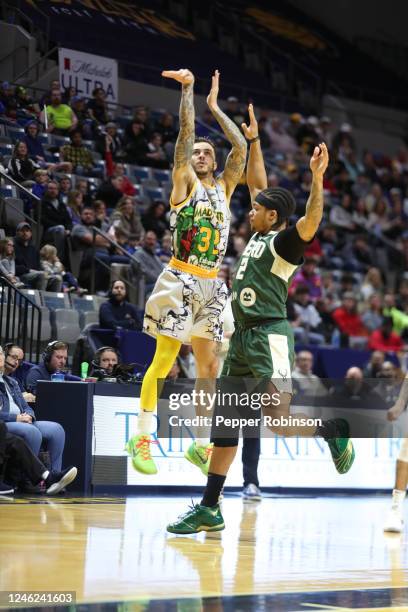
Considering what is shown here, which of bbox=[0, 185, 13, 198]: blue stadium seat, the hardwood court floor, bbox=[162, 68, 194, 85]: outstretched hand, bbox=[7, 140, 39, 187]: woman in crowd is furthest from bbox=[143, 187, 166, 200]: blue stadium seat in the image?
bbox=[162, 68, 194, 85]: outstretched hand

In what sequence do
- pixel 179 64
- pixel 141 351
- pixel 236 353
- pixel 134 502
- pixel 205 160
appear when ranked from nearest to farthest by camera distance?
pixel 236 353, pixel 205 160, pixel 134 502, pixel 141 351, pixel 179 64

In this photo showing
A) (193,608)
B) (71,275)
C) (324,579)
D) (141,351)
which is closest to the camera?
(193,608)

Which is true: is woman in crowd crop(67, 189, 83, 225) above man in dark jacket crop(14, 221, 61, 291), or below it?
above

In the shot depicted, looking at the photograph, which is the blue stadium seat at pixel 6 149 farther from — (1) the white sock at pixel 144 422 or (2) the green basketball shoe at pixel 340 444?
(2) the green basketball shoe at pixel 340 444

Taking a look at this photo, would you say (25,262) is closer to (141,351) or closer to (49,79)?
(141,351)

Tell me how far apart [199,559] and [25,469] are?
161 inches

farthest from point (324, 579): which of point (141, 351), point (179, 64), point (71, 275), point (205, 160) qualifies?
point (179, 64)

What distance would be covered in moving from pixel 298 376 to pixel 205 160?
24.0 feet

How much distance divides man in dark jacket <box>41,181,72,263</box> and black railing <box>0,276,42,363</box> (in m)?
1.39

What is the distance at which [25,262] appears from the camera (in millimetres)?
14047

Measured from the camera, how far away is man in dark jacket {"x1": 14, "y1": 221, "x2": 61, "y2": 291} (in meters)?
13.9

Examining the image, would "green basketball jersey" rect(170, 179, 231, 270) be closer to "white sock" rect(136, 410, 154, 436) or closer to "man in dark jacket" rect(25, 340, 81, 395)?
"white sock" rect(136, 410, 154, 436)

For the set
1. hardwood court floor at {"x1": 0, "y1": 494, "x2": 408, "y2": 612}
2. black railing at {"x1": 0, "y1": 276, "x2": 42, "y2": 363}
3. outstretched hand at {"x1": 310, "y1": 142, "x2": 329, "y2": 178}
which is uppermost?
outstretched hand at {"x1": 310, "y1": 142, "x2": 329, "y2": 178}

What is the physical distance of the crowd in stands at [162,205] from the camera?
14930mm
